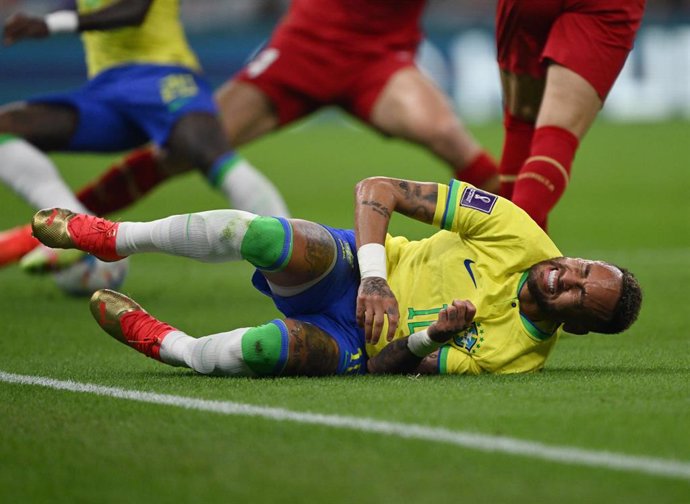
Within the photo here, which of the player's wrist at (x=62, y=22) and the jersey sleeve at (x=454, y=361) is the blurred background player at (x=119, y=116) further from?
the jersey sleeve at (x=454, y=361)

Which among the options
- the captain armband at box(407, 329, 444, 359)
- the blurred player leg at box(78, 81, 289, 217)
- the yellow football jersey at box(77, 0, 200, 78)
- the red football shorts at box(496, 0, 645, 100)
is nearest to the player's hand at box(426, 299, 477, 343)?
the captain armband at box(407, 329, 444, 359)

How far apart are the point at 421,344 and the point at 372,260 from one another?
337 mm

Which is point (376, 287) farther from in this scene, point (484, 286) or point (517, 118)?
point (517, 118)

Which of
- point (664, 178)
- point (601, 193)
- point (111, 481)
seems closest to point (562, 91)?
point (111, 481)

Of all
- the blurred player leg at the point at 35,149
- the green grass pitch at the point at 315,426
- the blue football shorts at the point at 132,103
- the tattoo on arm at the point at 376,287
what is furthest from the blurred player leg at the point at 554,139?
the blurred player leg at the point at 35,149

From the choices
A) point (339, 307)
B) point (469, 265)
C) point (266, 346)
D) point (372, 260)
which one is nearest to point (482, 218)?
point (469, 265)

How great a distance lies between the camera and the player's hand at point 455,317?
455cm

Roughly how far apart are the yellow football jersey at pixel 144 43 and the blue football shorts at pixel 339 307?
3.31 meters

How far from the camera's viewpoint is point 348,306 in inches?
200

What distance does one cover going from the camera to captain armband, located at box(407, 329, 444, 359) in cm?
473

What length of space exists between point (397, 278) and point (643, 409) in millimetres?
1198

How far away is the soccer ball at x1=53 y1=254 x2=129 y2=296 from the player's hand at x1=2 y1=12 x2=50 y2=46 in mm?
1254

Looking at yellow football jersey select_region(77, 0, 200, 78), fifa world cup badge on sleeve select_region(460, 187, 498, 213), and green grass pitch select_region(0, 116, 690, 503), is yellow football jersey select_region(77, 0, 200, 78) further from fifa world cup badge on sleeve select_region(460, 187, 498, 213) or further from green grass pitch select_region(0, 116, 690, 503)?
fifa world cup badge on sleeve select_region(460, 187, 498, 213)

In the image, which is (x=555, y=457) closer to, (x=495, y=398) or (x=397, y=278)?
(x=495, y=398)
